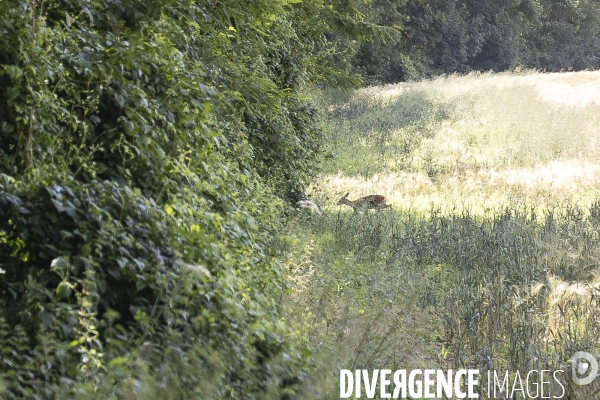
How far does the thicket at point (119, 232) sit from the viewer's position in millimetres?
3701

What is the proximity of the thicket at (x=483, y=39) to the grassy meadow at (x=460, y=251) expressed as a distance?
23.9 metres

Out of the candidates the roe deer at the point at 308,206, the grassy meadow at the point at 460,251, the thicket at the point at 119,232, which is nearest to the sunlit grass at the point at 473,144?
the grassy meadow at the point at 460,251

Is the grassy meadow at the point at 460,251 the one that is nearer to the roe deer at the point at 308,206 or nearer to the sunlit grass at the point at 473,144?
the sunlit grass at the point at 473,144

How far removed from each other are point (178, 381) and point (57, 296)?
76 cm

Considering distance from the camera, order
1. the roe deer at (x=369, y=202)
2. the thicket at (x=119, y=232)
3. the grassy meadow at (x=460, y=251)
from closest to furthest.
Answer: the thicket at (x=119, y=232) < the grassy meadow at (x=460, y=251) < the roe deer at (x=369, y=202)

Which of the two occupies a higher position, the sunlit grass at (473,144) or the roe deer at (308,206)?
the sunlit grass at (473,144)

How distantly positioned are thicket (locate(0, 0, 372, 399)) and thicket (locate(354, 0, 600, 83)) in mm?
38222

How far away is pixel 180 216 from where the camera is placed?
15.4 ft

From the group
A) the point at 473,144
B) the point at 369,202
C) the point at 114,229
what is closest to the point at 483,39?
the point at 473,144

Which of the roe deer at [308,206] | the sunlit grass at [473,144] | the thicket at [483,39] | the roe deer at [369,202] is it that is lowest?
the roe deer at [308,206]

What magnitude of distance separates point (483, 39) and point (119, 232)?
5205 centimetres

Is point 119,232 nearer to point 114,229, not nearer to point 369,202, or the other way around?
point 114,229

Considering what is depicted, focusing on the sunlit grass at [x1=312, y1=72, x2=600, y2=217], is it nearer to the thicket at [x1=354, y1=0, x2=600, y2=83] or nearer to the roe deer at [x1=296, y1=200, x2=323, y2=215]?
the roe deer at [x1=296, y1=200, x2=323, y2=215]

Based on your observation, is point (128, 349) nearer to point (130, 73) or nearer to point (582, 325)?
point (130, 73)
